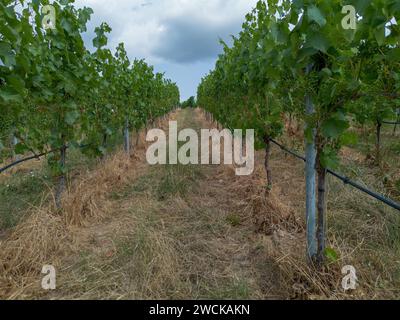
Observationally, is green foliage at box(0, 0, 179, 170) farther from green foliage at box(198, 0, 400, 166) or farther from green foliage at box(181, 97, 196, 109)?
green foliage at box(181, 97, 196, 109)

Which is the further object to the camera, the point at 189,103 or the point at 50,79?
Result: the point at 189,103

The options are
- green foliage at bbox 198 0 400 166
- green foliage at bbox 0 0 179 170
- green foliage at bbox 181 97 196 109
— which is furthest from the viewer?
green foliage at bbox 181 97 196 109

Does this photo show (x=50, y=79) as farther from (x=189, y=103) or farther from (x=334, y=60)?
(x=189, y=103)

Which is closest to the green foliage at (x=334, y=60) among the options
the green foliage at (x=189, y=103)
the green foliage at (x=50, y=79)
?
the green foliage at (x=50, y=79)

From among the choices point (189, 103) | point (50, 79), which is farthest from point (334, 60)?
point (189, 103)

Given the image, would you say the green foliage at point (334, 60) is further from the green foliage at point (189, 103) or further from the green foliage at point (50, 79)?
the green foliage at point (189, 103)

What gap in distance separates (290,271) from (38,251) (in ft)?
7.74

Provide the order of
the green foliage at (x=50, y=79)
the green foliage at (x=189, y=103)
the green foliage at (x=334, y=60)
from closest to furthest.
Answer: the green foliage at (x=334, y=60) < the green foliage at (x=50, y=79) < the green foliage at (x=189, y=103)

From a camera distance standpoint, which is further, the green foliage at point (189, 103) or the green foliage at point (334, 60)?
the green foliage at point (189, 103)

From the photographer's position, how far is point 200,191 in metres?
5.18

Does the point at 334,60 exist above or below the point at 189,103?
below

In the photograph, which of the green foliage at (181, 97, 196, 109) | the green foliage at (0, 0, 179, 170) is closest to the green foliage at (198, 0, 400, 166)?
the green foliage at (0, 0, 179, 170)
